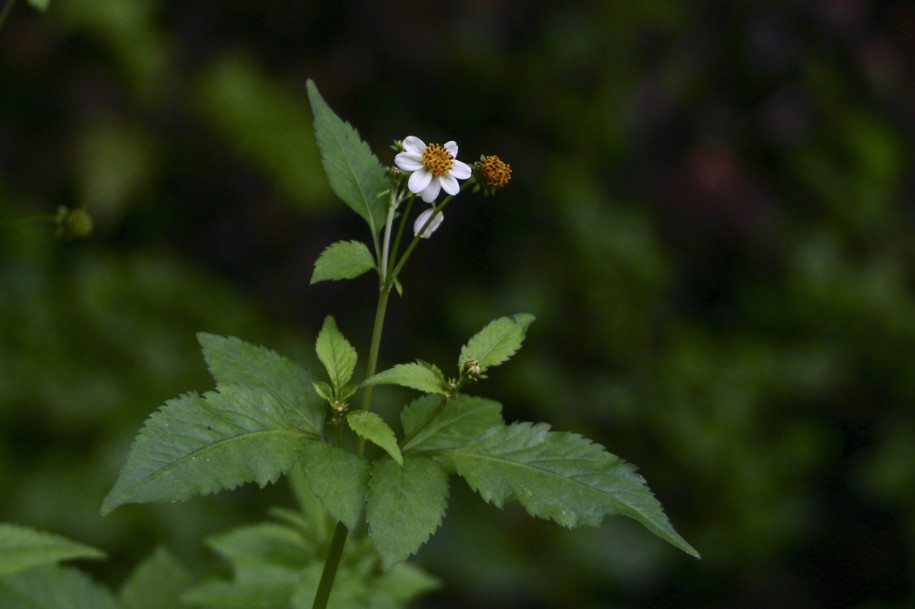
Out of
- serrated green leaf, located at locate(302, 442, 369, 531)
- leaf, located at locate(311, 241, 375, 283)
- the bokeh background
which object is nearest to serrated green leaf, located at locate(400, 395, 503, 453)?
serrated green leaf, located at locate(302, 442, 369, 531)

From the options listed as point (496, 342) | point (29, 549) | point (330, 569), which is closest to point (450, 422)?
point (496, 342)

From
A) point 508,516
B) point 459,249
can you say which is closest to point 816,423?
point 508,516

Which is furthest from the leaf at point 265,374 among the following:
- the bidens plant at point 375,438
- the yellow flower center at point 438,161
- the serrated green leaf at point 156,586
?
the serrated green leaf at point 156,586

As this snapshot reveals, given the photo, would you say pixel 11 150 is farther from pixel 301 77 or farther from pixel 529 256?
pixel 529 256

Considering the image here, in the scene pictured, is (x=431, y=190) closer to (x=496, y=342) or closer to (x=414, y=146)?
(x=414, y=146)

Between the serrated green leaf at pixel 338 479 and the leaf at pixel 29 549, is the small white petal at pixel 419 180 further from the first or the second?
the leaf at pixel 29 549

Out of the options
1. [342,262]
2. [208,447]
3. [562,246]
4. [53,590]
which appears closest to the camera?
[208,447]
